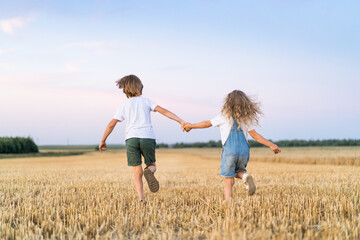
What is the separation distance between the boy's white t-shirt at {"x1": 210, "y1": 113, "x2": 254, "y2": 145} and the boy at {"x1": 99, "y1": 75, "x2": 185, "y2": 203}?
71cm

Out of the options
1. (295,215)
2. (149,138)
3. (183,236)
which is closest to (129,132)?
(149,138)

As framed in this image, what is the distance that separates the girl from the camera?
5098 millimetres

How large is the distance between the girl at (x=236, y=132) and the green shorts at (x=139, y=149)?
962 mm

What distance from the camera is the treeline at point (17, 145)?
52.0 meters

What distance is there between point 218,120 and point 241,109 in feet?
1.39

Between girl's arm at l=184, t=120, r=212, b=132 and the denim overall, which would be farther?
girl's arm at l=184, t=120, r=212, b=132

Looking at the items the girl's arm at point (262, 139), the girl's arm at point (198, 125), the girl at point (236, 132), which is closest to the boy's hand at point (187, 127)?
the girl's arm at point (198, 125)

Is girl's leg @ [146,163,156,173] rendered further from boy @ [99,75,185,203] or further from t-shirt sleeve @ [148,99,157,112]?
t-shirt sleeve @ [148,99,157,112]

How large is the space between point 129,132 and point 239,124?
1.87 metres

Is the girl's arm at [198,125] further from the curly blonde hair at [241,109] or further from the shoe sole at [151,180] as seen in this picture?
the shoe sole at [151,180]

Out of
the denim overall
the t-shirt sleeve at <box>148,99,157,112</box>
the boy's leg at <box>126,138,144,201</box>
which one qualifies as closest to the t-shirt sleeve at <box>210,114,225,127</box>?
A: the denim overall

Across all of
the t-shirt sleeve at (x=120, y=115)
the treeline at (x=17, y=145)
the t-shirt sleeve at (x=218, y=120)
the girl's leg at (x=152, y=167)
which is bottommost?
the treeline at (x=17, y=145)

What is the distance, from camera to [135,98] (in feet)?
18.0

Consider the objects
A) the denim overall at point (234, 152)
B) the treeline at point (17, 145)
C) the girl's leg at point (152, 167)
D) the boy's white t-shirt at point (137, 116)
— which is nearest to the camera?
the denim overall at point (234, 152)
